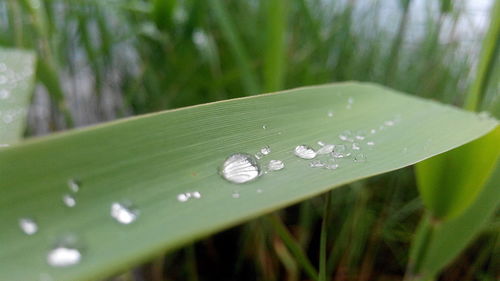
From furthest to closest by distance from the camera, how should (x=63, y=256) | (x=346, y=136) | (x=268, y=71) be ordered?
(x=268, y=71) < (x=346, y=136) < (x=63, y=256)

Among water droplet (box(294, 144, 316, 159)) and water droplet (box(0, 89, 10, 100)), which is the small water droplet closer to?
water droplet (box(294, 144, 316, 159))

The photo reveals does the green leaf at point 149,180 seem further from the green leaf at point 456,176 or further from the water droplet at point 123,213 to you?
the green leaf at point 456,176

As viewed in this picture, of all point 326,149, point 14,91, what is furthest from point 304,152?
point 14,91

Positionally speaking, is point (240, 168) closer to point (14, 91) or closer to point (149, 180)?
point (149, 180)

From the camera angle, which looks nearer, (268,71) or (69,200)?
(69,200)

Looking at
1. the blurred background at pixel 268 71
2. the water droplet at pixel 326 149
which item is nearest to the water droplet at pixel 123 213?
the water droplet at pixel 326 149

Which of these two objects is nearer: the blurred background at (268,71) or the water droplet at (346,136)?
the water droplet at (346,136)
